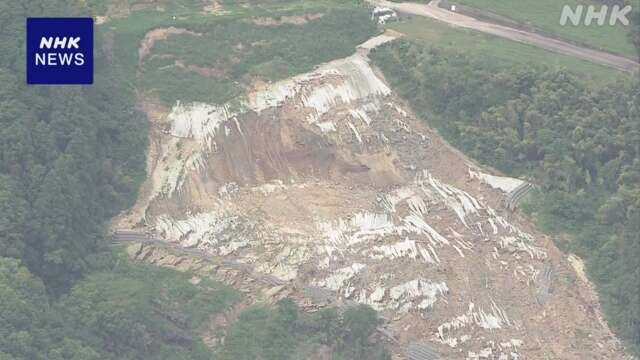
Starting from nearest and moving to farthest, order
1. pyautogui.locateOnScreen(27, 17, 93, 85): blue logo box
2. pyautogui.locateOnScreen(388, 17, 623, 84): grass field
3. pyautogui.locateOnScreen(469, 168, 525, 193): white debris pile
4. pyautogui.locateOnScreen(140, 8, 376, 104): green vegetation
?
pyautogui.locateOnScreen(27, 17, 93, 85): blue logo box, pyautogui.locateOnScreen(469, 168, 525, 193): white debris pile, pyautogui.locateOnScreen(140, 8, 376, 104): green vegetation, pyautogui.locateOnScreen(388, 17, 623, 84): grass field

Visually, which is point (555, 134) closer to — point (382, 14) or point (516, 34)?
point (516, 34)

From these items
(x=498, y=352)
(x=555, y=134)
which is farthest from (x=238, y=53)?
(x=498, y=352)

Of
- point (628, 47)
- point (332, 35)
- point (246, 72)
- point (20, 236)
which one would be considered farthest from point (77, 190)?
point (628, 47)

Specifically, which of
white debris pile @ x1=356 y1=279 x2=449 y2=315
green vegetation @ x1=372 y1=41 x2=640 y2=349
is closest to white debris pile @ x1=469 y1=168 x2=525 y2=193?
green vegetation @ x1=372 y1=41 x2=640 y2=349

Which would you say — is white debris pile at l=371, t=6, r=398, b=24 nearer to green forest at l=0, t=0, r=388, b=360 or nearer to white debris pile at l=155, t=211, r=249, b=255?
white debris pile at l=155, t=211, r=249, b=255

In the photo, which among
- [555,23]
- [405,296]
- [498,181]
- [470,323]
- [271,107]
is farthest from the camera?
[555,23]

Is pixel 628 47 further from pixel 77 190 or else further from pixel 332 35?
pixel 77 190
